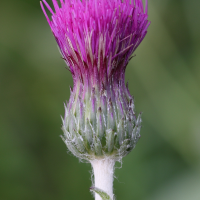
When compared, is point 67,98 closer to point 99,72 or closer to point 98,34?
point 99,72

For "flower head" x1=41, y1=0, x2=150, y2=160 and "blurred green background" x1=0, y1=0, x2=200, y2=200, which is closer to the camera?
"flower head" x1=41, y1=0, x2=150, y2=160

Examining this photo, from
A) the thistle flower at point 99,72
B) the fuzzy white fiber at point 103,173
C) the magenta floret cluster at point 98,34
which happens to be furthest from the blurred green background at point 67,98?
the magenta floret cluster at point 98,34

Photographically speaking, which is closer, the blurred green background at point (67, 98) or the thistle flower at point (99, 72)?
the thistle flower at point (99, 72)

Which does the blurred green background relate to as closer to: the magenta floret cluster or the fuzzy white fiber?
the fuzzy white fiber

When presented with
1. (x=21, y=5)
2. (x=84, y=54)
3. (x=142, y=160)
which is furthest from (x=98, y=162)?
(x=21, y=5)

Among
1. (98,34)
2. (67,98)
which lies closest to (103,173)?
(98,34)

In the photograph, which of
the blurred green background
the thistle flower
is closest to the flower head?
the thistle flower

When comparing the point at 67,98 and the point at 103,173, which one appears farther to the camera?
the point at 67,98

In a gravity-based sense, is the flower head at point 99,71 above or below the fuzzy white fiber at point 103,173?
above

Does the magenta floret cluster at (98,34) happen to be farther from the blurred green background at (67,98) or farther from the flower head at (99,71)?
the blurred green background at (67,98)
